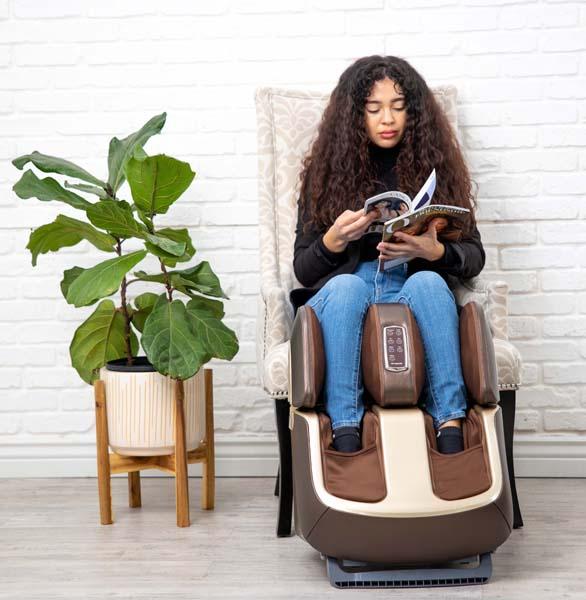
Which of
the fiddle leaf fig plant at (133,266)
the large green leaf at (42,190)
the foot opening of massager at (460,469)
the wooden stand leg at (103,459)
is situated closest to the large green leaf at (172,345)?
the fiddle leaf fig plant at (133,266)

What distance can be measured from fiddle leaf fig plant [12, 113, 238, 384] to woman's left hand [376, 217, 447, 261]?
16.7 inches

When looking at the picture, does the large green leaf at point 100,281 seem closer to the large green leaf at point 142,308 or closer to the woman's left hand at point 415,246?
the large green leaf at point 142,308

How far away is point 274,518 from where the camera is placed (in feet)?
6.70

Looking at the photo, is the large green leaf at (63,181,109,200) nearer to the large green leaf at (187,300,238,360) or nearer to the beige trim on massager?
the large green leaf at (187,300,238,360)

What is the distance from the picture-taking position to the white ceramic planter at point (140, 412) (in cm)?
201

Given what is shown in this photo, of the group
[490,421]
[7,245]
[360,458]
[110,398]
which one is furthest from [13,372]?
[490,421]

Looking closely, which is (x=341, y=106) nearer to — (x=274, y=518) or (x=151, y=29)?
(x=151, y=29)

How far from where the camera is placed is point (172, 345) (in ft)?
6.26

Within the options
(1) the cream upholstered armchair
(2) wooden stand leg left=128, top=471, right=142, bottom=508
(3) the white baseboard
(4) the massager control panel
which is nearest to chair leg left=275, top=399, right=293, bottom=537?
(1) the cream upholstered armchair

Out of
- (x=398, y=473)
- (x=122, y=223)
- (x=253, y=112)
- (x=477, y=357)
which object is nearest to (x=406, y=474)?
(x=398, y=473)

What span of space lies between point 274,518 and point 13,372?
3.08ft

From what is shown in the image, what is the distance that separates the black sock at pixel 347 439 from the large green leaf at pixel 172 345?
415mm

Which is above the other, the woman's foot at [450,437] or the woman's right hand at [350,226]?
the woman's right hand at [350,226]

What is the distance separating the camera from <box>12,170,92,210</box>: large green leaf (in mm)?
1993
